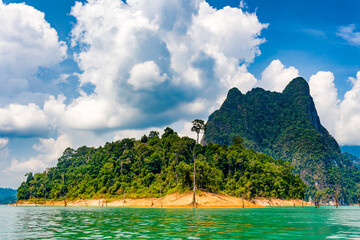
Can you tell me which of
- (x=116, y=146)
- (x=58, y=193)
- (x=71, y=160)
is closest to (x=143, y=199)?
(x=116, y=146)

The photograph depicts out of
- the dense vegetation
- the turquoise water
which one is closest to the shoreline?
the dense vegetation

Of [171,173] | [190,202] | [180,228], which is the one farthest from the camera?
[171,173]

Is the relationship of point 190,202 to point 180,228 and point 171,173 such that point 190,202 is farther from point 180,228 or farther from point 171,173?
point 180,228

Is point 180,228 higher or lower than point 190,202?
higher

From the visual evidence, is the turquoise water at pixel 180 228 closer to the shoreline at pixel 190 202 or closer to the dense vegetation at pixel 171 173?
the shoreline at pixel 190 202

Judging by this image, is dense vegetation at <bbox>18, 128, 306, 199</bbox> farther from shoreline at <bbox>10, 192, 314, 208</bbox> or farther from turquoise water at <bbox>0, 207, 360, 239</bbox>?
turquoise water at <bbox>0, 207, 360, 239</bbox>

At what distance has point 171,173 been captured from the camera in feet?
339

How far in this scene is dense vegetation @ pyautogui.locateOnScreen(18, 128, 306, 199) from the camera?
97438 mm

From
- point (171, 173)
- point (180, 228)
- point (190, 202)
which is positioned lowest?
point (190, 202)

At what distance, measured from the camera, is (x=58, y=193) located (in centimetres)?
13462

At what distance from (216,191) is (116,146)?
206ft

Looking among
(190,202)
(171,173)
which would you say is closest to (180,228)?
(190,202)

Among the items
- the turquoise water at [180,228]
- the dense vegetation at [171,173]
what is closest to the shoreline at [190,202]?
the dense vegetation at [171,173]

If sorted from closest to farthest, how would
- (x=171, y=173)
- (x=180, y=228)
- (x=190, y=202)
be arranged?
(x=180, y=228) < (x=190, y=202) < (x=171, y=173)
